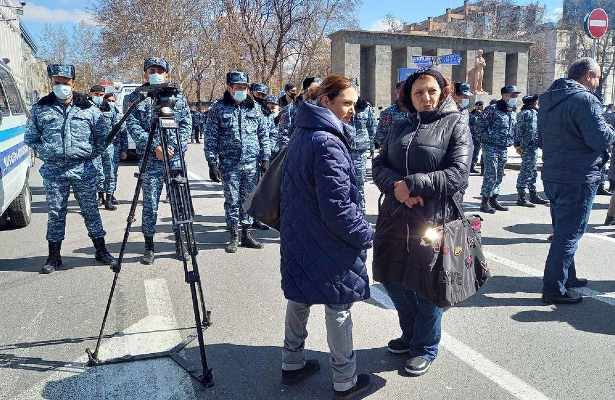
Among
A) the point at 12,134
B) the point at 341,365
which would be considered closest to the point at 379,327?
the point at 341,365

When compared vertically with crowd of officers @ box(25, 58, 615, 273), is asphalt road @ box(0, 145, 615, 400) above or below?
below

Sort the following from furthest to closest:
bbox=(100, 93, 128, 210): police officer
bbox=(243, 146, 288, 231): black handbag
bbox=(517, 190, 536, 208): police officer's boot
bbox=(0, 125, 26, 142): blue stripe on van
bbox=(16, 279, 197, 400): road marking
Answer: bbox=(517, 190, 536, 208): police officer's boot, bbox=(100, 93, 128, 210): police officer, bbox=(0, 125, 26, 142): blue stripe on van, bbox=(16, 279, 197, 400): road marking, bbox=(243, 146, 288, 231): black handbag

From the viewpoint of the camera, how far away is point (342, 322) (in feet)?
8.85

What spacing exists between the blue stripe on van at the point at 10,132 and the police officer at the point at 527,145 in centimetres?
784

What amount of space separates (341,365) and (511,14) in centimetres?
5691

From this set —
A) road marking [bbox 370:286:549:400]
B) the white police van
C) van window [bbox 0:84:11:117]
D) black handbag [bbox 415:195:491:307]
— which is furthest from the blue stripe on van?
road marking [bbox 370:286:549:400]

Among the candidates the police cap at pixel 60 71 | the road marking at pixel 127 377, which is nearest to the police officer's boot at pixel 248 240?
the road marking at pixel 127 377

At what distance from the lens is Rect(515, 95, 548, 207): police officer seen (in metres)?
8.73

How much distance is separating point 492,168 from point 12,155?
696 cm

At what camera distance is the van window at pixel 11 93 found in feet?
22.2

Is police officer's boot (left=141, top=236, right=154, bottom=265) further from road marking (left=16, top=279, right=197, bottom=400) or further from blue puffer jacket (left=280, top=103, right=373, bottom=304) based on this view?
blue puffer jacket (left=280, top=103, right=373, bottom=304)

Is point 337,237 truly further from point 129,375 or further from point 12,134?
point 12,134

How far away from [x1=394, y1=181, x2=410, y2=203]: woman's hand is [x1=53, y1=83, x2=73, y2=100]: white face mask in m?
3.78

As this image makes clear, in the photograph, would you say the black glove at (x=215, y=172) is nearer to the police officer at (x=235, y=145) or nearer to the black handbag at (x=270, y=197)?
the police officer at (x=235, y=145)
